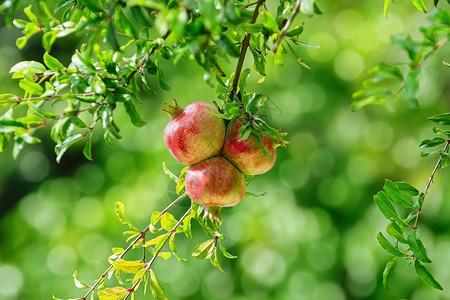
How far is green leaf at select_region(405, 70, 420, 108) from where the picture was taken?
1.24 ft

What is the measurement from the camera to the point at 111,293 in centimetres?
62

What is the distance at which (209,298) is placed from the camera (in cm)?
214

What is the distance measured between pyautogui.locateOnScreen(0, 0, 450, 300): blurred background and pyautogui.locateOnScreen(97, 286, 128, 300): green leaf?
131cm

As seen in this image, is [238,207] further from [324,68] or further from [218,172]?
[218,172]

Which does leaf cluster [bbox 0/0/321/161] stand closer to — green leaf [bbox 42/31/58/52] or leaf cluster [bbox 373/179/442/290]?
green leaf [bbox 42/31/58/52]

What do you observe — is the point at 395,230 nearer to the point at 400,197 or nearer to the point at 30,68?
the point at 400,197

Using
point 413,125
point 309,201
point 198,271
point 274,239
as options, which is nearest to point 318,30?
point 413,125

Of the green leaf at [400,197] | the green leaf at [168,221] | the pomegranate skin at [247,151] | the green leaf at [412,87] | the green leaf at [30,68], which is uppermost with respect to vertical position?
the green leaf at [412,87]

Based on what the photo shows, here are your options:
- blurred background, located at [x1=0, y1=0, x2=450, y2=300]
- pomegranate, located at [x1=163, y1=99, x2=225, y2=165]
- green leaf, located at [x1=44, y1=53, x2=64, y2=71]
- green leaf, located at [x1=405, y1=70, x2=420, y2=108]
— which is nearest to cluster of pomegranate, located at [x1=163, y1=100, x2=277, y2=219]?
pomegranate, located at [x1=163, y1=99, x2=225, y2=165]

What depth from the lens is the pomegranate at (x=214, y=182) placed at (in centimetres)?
58

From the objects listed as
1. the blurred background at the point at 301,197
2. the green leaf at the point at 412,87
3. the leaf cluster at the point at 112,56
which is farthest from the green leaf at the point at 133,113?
the blurred background at the point at 301,197

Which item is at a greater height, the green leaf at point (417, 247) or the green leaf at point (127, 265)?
the green leaf at point (417, 247)

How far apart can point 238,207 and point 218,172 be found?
1596 millimetres

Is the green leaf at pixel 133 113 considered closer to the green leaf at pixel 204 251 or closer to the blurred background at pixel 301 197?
the green leaf at pixel 204 251
